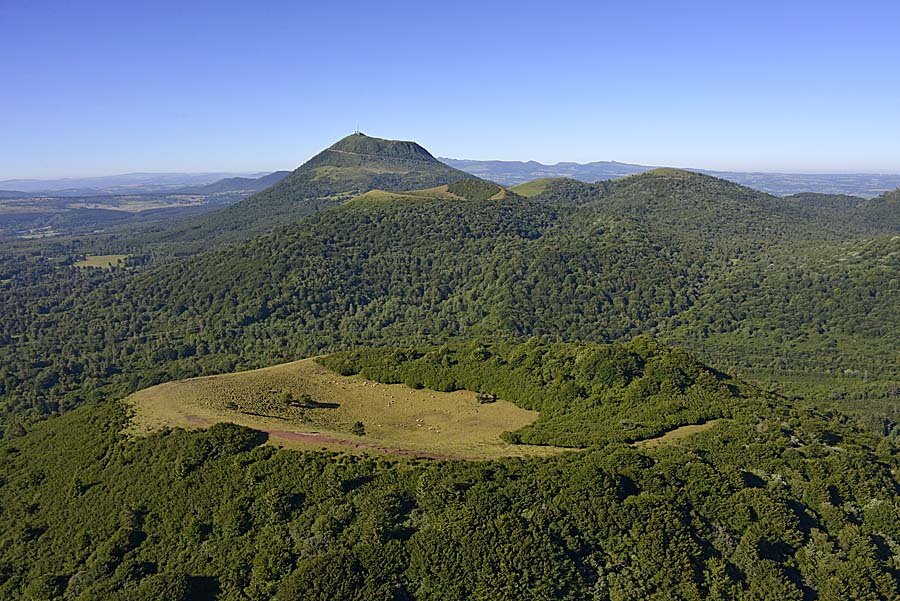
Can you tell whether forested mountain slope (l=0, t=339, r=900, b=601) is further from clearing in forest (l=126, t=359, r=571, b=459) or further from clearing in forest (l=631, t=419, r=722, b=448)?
clearing in forest (l=126, t=359, r=571, b=459)

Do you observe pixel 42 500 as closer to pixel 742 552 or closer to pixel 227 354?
pixel 742 552

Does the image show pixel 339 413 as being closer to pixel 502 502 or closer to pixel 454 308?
pixel 502 502

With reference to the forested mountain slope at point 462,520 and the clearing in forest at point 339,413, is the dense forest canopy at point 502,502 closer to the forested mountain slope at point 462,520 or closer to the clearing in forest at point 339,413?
the forested mountain slope at point 462,520

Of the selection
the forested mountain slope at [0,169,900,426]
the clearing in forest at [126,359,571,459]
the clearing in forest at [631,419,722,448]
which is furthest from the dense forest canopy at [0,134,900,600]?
the forested mountain slope at [0,169,900,426]

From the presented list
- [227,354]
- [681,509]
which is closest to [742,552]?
[681,509]

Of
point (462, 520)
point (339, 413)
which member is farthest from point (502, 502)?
point (339, 413)

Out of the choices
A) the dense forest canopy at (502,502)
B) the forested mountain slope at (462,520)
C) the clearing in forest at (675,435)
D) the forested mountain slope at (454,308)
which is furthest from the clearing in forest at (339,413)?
the forested mountain slope at (454,308)

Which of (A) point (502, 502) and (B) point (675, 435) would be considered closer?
(A) point (502, 502)

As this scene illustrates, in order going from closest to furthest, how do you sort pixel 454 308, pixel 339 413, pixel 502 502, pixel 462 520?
pixel 462 520
pixel 502 502
pixel 339 413
pixel 454 308
